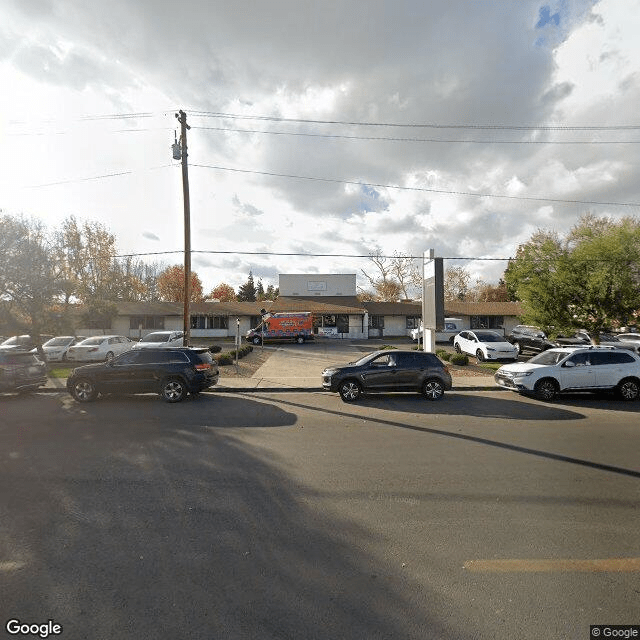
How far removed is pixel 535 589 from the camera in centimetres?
306

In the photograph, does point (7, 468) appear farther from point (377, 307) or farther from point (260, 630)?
point (377, 307)

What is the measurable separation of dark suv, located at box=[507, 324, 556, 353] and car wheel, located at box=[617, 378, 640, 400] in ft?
35.9

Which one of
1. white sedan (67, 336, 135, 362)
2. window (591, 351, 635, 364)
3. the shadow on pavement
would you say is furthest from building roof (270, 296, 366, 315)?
the shadow on pavement

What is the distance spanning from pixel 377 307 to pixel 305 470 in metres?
34.2

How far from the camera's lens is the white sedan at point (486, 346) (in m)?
19.3

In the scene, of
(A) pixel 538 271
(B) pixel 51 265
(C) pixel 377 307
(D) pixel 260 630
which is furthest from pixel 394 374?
(C) pixel 377 307

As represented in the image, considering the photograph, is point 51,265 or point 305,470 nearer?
point 305,470

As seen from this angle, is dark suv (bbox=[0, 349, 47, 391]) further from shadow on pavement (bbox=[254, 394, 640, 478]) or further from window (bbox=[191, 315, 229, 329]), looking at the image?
window (bbox=[191, 315, 229, 329])

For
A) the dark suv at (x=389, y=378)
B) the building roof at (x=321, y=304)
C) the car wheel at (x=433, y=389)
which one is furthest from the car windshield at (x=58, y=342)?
the car wheel at (x=433, y=389)

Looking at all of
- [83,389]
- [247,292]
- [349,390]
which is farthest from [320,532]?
[247,292]

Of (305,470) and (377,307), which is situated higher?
(377,307)

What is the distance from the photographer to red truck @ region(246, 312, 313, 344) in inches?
1211

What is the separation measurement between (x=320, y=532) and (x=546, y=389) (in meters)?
10.1

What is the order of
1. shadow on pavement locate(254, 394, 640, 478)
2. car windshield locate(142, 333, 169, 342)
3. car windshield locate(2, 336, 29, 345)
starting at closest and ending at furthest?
shadow on pavement locate(254, 394, 640, 478) < car windshield locate(142, 333, 169, 342) < car windshield locate(2, 336, 29, 345)
